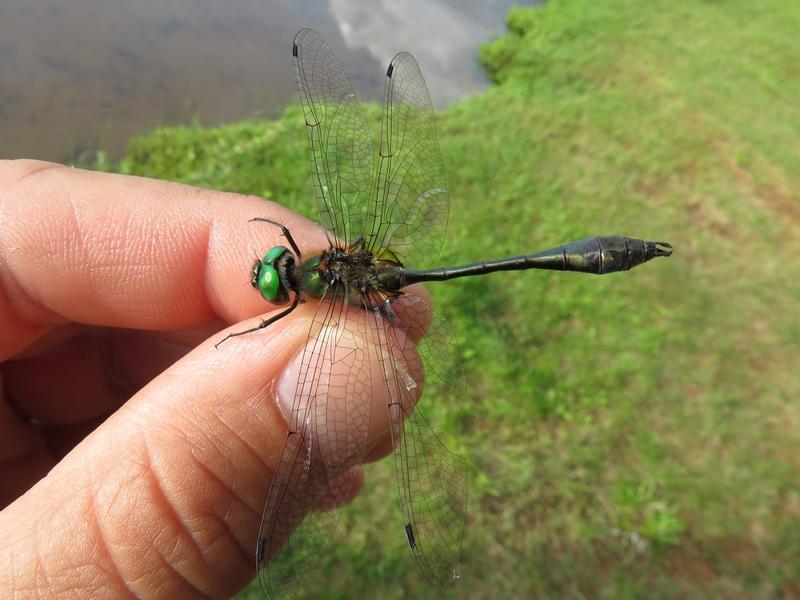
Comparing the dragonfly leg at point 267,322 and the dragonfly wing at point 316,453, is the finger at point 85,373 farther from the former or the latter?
the dragonfly wing at point 316,453

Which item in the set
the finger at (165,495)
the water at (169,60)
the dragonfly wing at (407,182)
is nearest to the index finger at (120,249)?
the dragonfly wing at (407,182)

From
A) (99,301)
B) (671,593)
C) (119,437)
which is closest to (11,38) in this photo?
(99,301)

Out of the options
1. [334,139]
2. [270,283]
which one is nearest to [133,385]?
[270,283]

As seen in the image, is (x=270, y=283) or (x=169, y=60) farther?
(x=169, y=60)

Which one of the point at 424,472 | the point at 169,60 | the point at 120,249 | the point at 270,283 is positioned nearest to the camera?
the point at 424,472

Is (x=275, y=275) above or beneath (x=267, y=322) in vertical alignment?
above

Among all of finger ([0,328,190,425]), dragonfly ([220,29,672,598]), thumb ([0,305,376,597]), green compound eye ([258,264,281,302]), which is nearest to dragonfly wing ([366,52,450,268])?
dragonfly ([220,29,672,598])

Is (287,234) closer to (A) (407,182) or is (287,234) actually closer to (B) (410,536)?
(A) (407,182)

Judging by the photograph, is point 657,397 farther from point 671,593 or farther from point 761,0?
point 761,0
